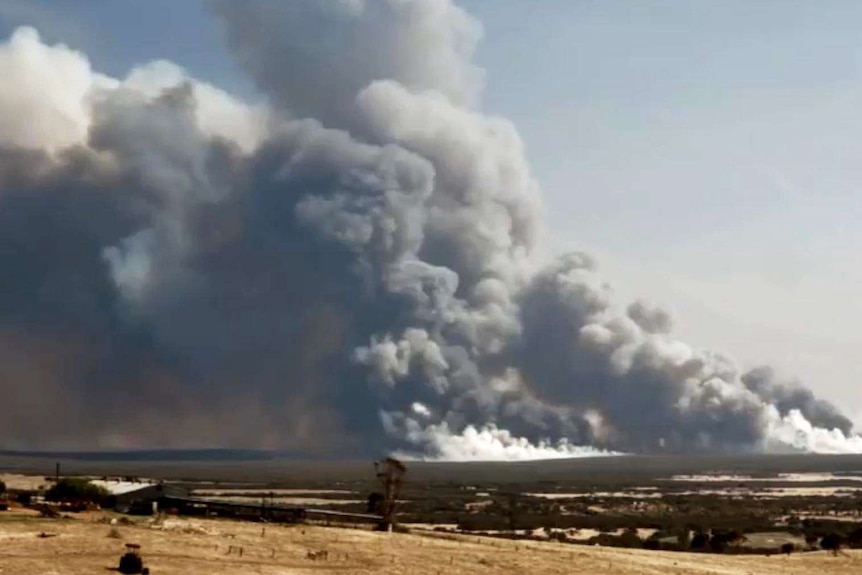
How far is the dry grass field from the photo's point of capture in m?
47.6

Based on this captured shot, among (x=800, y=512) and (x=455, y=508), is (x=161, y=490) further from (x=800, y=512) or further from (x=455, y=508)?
(x=800, y=512)

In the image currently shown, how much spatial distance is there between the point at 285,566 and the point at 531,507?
103161 millimetres

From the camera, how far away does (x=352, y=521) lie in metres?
91.8

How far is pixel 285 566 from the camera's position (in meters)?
49.6

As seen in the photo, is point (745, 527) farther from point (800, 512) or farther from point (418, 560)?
point (418, 560)

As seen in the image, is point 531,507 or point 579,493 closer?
point 531,507

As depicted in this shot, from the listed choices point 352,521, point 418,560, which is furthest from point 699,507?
point 418,560

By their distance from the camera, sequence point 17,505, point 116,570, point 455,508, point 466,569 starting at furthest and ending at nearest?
point 455,508 < point 17,505 < point 466,569 < point 116,570

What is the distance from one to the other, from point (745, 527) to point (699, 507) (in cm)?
3279

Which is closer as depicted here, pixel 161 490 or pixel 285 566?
pixel 285 566

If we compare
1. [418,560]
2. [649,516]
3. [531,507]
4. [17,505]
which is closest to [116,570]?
[418,560]

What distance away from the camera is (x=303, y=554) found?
54.3 metres

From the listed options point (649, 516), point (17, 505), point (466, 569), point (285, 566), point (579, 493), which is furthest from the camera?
point (579, 493)

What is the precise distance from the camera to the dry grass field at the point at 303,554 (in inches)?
1873
